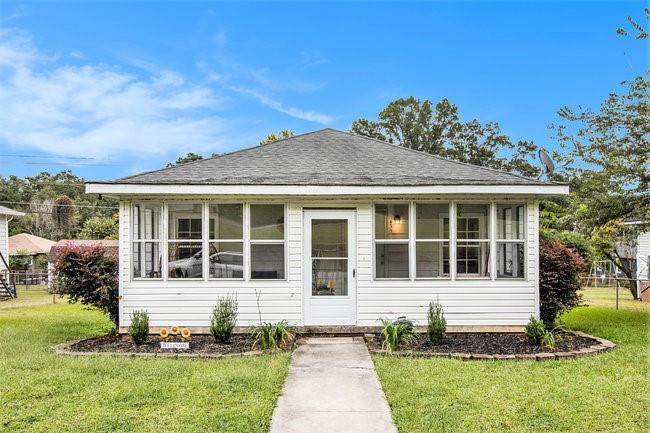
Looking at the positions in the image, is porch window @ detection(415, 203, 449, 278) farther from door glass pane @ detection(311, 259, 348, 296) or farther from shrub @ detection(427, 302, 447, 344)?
door glass pane @ detection(311, 259, 348, 296)

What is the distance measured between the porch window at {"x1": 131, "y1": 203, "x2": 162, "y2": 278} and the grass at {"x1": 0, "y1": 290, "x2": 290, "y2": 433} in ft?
6.11

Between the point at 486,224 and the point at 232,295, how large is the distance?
4.47 meters

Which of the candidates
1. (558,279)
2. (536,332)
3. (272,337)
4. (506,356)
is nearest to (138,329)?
(272,337)

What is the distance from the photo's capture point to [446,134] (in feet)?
114

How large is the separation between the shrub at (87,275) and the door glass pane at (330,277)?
340 cm

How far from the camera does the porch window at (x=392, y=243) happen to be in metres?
8.37

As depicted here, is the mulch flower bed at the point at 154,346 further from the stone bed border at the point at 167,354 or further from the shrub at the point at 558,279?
the shrub at the point at 558,279

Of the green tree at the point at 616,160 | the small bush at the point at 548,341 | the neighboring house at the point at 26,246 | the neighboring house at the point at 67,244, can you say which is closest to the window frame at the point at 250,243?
the neighboring house at the point at 67,244

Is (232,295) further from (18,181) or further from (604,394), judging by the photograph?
(18,181)

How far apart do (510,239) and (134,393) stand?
Answer: 20.6 feet

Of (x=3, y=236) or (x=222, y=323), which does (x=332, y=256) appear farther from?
(x=3, y=236)

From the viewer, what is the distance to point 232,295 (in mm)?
8258

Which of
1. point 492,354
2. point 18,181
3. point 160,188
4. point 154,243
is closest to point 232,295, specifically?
point 154,243

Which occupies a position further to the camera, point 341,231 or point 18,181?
point 18,181
